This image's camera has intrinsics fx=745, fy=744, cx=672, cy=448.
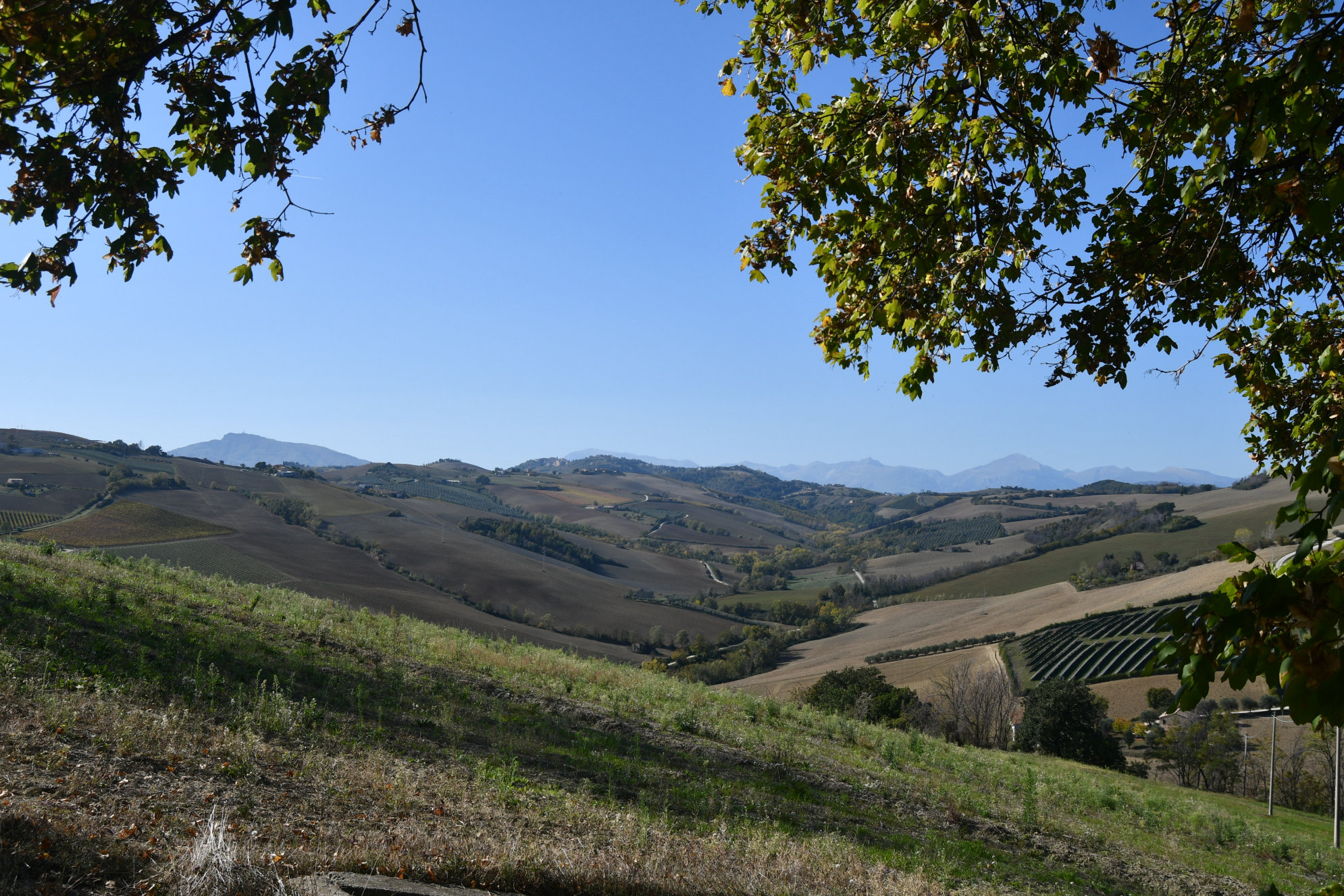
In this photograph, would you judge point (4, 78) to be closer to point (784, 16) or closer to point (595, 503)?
point (784, 16)

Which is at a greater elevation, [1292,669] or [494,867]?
[1292,669]

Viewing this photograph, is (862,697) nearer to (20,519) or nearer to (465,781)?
(465,781)

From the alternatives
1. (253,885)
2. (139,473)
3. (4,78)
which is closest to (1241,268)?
(253,885)

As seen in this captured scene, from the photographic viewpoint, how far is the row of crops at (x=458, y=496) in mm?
134125

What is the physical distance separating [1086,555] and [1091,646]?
46.9 metres

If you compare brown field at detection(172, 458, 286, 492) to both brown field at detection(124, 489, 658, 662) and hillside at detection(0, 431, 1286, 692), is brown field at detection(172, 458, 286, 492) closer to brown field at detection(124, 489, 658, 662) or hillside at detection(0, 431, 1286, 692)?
hillside at detection(0, 431, 1286, 692)

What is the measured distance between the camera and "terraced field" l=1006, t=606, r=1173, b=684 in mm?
55031

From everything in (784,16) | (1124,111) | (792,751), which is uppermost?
(784,16)

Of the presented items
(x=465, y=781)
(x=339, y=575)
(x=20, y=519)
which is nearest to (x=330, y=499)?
(x=20, y=519)

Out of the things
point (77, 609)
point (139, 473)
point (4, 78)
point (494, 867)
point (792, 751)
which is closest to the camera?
point (4, 78)

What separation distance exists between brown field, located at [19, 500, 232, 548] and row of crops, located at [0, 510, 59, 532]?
1234mm

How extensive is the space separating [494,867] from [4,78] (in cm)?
567

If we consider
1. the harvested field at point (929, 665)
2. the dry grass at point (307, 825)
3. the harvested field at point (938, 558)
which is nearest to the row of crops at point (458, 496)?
the harvested field at point (938, 558)

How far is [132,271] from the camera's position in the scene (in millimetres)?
5285
